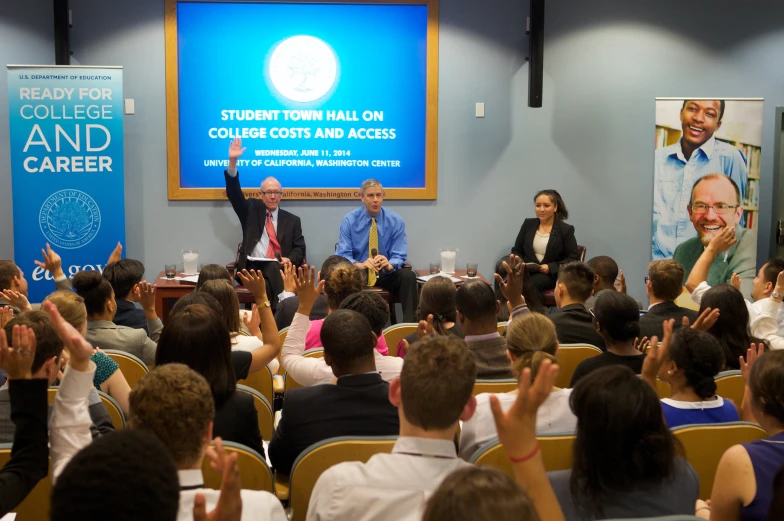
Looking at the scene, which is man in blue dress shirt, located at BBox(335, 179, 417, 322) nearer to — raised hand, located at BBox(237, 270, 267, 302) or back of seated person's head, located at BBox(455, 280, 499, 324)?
back of seated person's head, located at BBox(455, 280, 499, 324)

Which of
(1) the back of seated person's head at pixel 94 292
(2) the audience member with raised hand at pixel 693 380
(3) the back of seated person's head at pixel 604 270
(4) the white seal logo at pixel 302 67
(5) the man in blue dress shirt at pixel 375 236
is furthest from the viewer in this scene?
(4) the white seal logo at pixel 302 67

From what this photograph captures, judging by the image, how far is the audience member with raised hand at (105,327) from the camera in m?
3.76

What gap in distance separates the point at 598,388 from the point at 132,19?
22.0 ft

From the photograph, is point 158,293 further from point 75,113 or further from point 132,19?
point 132,19

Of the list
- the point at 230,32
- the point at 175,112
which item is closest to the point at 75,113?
the point at 175,112

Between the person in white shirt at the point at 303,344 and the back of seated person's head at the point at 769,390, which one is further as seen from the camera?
the person in white shirt at the point at 303,344

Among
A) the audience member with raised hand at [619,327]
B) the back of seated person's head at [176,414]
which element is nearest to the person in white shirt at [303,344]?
the audience member with raised hand at [619,327]

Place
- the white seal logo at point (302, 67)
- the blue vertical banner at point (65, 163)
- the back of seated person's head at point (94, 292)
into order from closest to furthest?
1. the back of seated person's head at point (94, 292)
2. the blue vertical banner at point (65, 163)
3. the white seal logo at point (302, 67)

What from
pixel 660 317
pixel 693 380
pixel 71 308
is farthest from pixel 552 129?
pixel 71 308

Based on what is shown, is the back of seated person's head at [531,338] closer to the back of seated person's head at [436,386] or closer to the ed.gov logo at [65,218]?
the back of seated person's head at [436,386]

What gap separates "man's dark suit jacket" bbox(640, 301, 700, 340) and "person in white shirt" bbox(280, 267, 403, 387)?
1464 mm

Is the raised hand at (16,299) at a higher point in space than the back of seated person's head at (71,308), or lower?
lower

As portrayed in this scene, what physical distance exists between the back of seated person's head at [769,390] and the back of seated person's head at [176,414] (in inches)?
58.2

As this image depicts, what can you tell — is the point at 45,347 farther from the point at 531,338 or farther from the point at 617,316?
the point at 617,316
